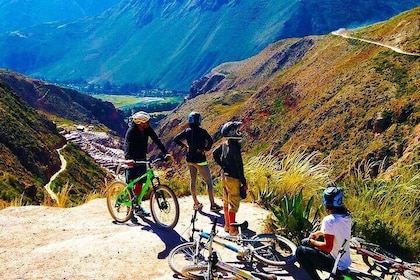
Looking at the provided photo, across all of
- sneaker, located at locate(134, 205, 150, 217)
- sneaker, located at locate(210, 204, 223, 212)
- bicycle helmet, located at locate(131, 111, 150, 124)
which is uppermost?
bicycle helmet, located at locate(131, 111, 150, 124)

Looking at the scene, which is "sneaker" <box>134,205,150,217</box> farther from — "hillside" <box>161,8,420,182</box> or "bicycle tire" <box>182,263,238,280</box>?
"hillside" <box>161,8,420,182</box>

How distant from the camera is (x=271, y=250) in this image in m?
6.83

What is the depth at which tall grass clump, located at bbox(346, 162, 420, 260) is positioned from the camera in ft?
24.3

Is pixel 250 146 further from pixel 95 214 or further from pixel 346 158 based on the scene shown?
pixel 95 214

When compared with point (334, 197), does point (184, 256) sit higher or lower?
lower

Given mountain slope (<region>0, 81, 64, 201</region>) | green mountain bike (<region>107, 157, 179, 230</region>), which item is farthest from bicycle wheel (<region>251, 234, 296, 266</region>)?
mountain slope (<region>0, 81, 64, 201</region>)

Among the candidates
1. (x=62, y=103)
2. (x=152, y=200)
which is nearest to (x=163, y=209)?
(x=152, y=200)

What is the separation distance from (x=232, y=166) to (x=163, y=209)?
1.56m

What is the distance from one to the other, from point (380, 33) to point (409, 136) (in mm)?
41266

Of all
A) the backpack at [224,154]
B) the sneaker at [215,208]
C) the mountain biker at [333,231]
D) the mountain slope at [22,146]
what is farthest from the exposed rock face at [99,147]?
the mountain biker at [333,231]

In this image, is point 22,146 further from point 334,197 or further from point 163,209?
point 334,197

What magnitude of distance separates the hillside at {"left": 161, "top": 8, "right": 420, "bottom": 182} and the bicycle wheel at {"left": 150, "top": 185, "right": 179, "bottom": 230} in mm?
10398

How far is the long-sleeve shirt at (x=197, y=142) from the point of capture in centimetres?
884

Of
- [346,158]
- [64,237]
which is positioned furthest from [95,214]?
[346,158]
